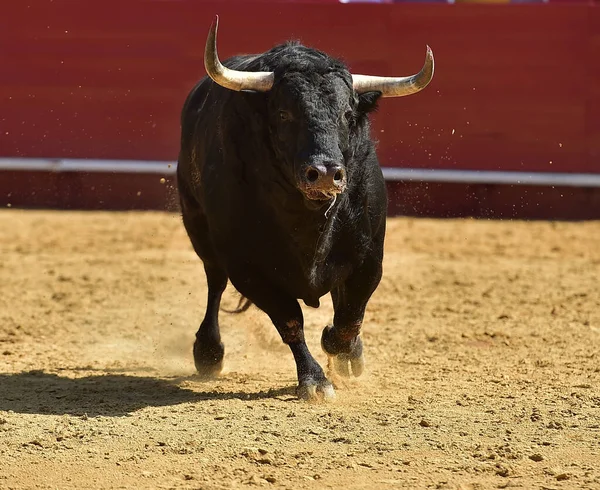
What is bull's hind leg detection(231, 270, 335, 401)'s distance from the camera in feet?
13.2

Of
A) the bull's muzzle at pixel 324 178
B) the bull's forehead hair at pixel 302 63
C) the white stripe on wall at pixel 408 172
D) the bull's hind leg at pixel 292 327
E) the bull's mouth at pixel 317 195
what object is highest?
the bull's forehead hair at pixel 302 63

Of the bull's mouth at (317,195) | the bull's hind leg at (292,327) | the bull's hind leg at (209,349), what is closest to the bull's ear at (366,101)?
the bull's mouth at (317,195)

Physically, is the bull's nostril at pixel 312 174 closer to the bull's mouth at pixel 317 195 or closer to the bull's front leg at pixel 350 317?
the bull's mouth at pixel 317 195

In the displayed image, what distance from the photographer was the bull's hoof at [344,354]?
4.45 metres

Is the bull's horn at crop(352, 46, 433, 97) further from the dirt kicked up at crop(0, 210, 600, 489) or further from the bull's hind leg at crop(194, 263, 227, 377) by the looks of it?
the bull's hind leg at crop(194, 263, 227, 377)

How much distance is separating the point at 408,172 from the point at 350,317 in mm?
4834

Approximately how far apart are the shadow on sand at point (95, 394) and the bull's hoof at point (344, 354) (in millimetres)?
313

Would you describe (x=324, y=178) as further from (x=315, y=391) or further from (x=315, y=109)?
(x=315, y=391)

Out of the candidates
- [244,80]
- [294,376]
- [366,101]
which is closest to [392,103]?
[294,376]

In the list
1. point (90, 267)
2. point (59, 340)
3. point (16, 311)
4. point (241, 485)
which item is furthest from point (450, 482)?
point (90, 267)

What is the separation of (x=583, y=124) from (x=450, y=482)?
6.50 metres

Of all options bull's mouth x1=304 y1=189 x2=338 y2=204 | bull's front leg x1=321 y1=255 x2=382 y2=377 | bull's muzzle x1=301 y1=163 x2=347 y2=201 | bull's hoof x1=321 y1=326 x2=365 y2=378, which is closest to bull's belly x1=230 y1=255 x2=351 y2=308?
bull's front leg x1=321 y1=255 x2=382 y2=377

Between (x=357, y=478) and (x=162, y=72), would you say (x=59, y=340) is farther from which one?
(x=162, y=72)

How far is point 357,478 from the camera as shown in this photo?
307cm
